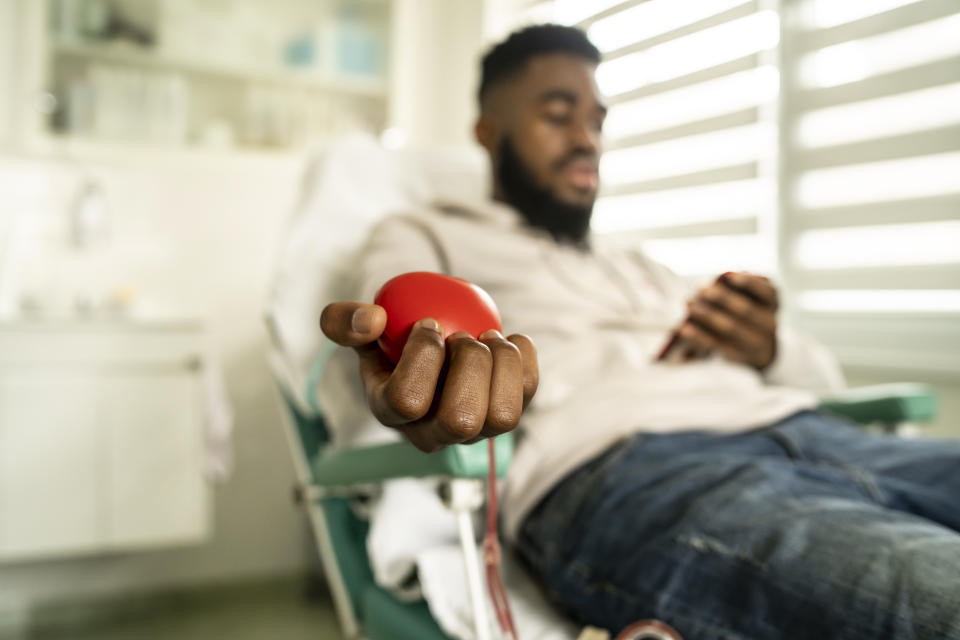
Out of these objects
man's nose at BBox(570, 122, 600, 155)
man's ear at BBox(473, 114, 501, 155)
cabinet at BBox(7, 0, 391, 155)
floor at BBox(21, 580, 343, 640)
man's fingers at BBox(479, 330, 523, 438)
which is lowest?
floor at BBox(21, 580, 343, 640)

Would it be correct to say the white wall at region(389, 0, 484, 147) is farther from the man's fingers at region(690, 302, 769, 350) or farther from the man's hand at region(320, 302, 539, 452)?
the man's hand at region(320, 302, 539, 452)

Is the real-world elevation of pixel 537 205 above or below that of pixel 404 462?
above

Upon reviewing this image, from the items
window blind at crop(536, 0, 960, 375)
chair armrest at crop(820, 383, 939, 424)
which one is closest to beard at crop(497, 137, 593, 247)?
window blind at crop(536, 0, 960, 375)

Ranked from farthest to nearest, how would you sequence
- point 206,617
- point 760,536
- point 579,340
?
point 206,617 → point 579,340 → point 760,536

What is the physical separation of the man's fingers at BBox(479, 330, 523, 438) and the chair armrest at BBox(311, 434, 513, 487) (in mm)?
227

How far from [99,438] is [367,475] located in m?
1.14

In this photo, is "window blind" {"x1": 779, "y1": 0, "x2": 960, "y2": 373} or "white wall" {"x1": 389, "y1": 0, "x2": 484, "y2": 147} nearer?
"window blind" {"x1": 779, "y1": 0, "x2": 960, "y2": 373}

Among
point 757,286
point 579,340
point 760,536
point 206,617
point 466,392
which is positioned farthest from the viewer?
point 206,617

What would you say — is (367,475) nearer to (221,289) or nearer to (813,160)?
(813,160)

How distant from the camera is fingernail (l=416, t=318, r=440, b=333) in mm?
307

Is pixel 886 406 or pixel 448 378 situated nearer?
pixel 448 378

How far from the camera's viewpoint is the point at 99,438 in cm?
155

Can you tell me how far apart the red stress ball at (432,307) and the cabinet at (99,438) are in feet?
4.73

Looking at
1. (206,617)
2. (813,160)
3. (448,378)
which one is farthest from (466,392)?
(206,617)
